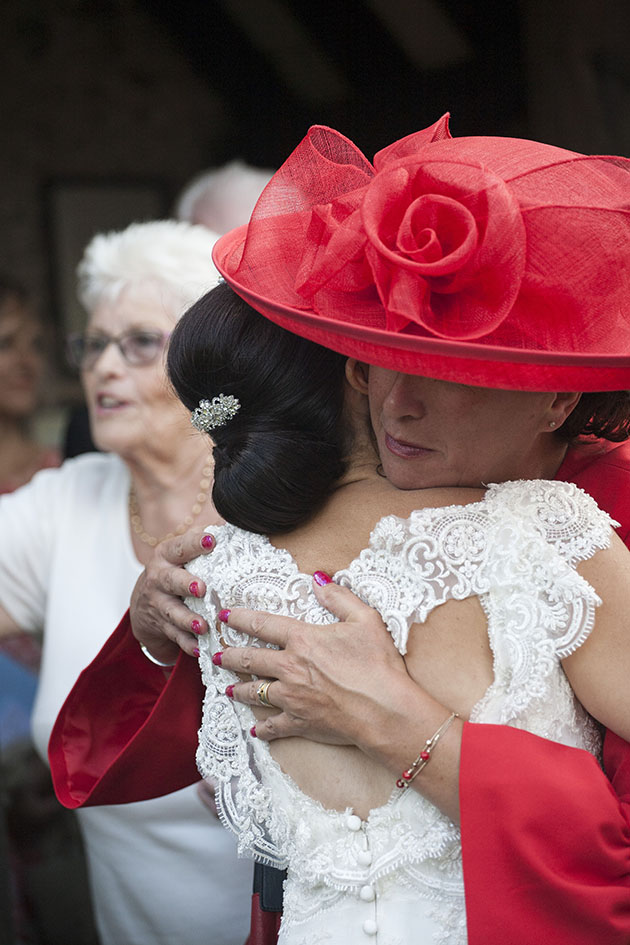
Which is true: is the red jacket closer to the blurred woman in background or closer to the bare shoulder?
the bare shoulder

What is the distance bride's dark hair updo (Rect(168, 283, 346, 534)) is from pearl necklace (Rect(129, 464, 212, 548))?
42.5 inches

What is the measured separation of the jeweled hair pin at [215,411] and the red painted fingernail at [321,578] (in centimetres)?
26

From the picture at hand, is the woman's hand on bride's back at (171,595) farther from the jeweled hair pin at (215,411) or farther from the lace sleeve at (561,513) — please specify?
the lace sleeve at (561,513)

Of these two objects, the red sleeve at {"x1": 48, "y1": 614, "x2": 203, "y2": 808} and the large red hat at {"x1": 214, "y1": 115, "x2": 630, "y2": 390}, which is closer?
the large red hat at {"x1": 214, "y1": 115, "x2": 630, "y2": 390}

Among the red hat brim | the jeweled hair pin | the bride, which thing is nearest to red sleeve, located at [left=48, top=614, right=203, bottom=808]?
the bride

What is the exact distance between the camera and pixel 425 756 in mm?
1173

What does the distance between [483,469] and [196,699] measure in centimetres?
72

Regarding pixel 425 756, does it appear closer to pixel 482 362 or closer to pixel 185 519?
pixel 482 362

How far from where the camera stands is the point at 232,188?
11.4ft

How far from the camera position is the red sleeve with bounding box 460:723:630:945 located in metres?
1.15

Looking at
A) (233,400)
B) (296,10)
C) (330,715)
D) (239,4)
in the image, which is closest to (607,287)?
(233,400)

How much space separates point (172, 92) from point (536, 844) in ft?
15.6

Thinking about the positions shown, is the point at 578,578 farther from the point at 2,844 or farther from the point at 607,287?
the point at 2,844

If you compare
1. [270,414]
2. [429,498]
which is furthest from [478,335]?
[270,414]
